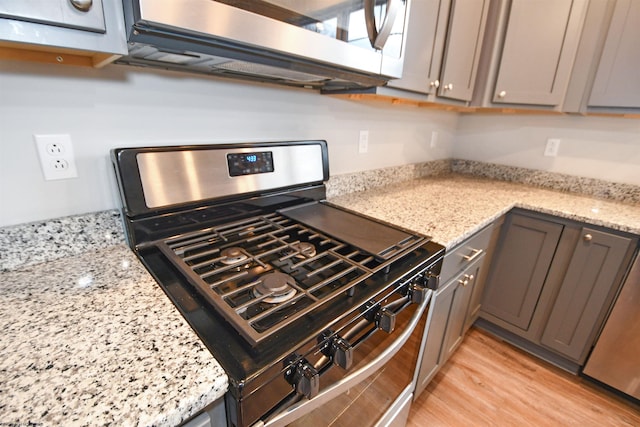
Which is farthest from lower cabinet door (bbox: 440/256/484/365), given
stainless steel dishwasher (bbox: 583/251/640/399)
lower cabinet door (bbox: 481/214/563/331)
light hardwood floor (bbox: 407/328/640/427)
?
stainless steel dishwasher (bbox: 583/251/640/399)

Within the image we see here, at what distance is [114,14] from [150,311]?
0.52 meters

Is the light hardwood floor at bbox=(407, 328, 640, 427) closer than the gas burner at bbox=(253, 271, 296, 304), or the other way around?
the gas burner at bbox=(253, 271, 296, 304)

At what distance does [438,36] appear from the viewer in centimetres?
125

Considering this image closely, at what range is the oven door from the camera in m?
0.50

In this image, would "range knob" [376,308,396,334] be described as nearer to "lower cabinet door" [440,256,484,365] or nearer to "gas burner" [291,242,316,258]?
"gas burner" [291,242,316,258]

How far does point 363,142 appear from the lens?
1.52 m

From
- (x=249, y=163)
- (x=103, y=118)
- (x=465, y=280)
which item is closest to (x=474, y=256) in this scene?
(x=465, y=280)

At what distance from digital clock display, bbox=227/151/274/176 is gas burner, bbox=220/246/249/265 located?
10.0 inches

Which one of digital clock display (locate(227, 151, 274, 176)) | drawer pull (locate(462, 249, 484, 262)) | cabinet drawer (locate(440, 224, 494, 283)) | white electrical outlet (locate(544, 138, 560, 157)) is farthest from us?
white electrical outlet (locate(544, 138, 560, 157))

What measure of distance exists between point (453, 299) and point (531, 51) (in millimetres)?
1317

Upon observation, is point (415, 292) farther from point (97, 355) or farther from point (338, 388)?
point (97, 355)

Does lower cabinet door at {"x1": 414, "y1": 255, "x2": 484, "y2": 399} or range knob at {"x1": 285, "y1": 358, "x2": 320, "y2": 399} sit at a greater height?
range knob at {"x1": 285, "y1": 358, "x2": 320, "y2": 399}

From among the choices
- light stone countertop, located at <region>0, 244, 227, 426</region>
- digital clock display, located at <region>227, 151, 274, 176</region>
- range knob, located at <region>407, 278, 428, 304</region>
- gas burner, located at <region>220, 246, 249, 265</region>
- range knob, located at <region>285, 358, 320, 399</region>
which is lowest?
range knob, located at <region>407, 278, 428, 304</region>

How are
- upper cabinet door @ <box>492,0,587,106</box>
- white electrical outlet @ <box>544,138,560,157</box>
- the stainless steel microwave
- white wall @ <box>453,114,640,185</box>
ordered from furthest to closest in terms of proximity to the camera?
1. white electrical outlet @ <box>544,138,560,157</box>
2. white wall @ <box>453,114,640,185</box>
3. upper cabinet door @ <box>492,0,587,106</box>
4. the stainless steel microwave
